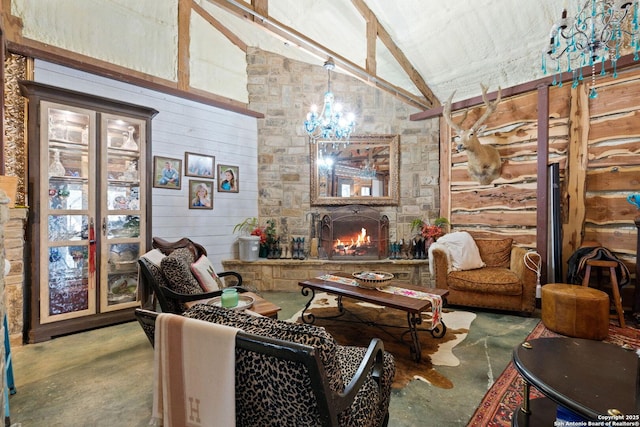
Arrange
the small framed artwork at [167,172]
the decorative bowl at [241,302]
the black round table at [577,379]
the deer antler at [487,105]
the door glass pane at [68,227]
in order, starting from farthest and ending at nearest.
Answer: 1. the small framed artwork at [167,172]
2. the deer antler at [487,105]
3. the door glass pane at [68,227]
4. the decorative bowl at [241,302]
5. the black round table at [577,379]

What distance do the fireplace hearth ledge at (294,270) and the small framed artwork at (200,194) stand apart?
955 millimetres

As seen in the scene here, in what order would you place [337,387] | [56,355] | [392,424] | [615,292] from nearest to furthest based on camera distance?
1. [337,387]
2. [392,424]
3. [56,355]
4. [615,292]

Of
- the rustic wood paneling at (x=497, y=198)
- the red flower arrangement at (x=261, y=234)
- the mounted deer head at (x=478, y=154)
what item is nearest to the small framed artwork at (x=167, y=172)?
the red flower arrangement at (x=261, y=234)

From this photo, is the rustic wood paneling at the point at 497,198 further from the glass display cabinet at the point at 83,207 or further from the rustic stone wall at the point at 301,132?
the glass display cabinet at the point at 83,207

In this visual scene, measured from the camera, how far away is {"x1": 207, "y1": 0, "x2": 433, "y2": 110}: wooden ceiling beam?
3.06 m

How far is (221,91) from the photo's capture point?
15.7 feet

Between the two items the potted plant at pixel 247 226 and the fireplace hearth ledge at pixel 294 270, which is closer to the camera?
the fireplace hearth ledge at pixel 294 270

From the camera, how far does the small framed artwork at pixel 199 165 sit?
437 cm

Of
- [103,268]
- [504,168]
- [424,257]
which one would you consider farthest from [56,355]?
[504,168]

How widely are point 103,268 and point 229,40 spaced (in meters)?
3.86

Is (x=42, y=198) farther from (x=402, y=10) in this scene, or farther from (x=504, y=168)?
(x=504, y=168)

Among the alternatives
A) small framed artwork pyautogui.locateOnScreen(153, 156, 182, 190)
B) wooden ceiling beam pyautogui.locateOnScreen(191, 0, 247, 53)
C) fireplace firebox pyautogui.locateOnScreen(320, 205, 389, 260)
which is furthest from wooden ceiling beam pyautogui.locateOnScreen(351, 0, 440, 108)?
small framed artwork pyautogui.locateOnScreen(153, 156, 182, 190)

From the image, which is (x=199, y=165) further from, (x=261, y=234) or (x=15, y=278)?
(x=15, y=278)

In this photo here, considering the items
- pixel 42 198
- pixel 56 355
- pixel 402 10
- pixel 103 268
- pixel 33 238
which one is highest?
pixel 402 10
